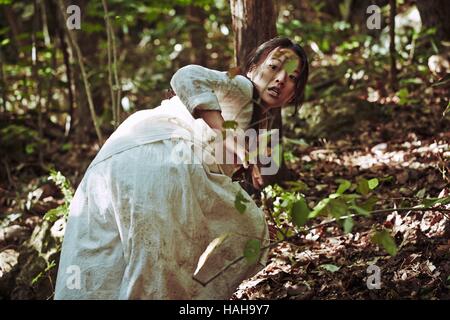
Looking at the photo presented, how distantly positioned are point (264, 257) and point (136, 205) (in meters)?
0.77

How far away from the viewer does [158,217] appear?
2.79 metres

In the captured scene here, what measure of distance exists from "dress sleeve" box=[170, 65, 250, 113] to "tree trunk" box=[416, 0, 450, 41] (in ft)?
Answer: 13.0

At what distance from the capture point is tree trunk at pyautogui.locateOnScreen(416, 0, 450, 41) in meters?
6.26

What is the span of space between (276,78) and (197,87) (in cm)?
52

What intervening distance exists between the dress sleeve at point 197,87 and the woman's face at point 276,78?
0.33m

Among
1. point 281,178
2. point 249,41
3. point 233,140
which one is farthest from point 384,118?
point 233,140

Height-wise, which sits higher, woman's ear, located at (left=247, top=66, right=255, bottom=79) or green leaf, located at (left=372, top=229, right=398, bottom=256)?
woman's ear, located at (left=247, top=66, right=255, bottom=79)

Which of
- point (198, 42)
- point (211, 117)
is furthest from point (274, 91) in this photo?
point (198, 42)

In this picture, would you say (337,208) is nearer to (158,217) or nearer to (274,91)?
(158,217)

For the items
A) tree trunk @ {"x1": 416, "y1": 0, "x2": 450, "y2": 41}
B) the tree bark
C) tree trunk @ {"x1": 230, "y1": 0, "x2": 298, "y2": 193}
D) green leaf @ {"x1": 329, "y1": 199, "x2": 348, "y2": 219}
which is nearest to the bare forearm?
green leaf @ {"x1": 329, "y1": 199, "x2": 348, "y2": 219}

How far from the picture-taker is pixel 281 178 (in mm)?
4926

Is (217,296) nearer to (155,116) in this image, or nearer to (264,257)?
(264,257)

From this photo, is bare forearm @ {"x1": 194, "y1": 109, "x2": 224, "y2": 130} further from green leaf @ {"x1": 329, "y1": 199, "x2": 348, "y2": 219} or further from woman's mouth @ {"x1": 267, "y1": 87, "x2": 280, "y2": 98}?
green leaf @ {"x1": 329, "y1": 199, "x2": 348, "y2": 219}

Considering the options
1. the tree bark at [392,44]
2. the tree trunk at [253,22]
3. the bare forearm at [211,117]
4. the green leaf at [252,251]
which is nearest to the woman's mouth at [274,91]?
the bare forearm at [211,117]
